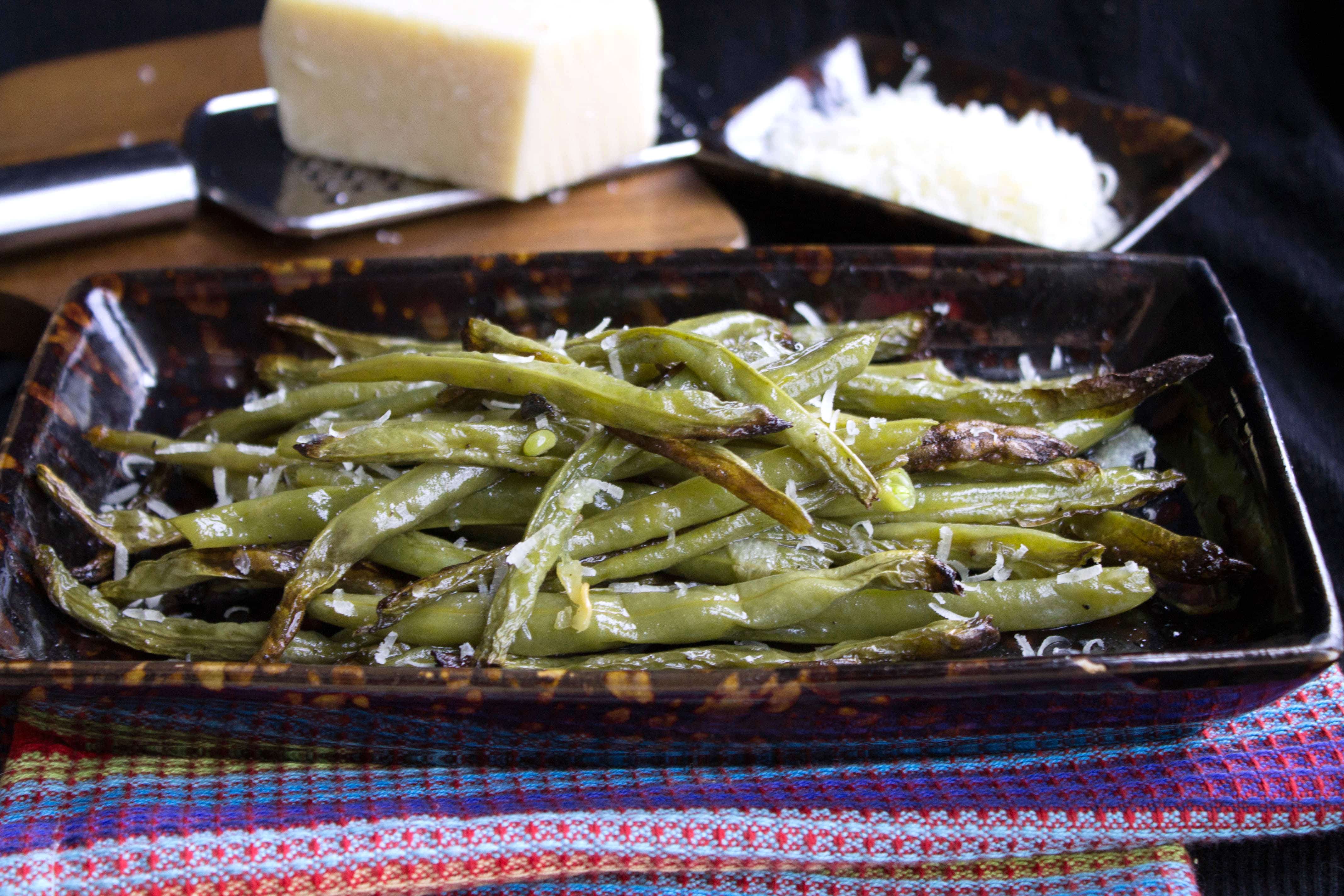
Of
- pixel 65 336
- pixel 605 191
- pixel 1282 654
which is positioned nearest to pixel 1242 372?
pixel 1282 654

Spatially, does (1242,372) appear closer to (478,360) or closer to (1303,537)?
(1303,537)

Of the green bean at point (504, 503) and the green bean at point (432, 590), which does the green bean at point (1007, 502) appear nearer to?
the green bean at point (504, 503)

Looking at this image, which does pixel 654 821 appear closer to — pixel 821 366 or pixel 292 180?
pixel 821 366

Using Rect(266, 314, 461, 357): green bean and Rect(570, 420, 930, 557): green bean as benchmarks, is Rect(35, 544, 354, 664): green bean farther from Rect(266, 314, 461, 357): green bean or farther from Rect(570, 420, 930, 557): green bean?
Rect(266, 314, 461, 357): green bean

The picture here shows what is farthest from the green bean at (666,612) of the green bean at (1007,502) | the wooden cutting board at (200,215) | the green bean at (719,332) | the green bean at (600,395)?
the wooden cutting board at (200,215)

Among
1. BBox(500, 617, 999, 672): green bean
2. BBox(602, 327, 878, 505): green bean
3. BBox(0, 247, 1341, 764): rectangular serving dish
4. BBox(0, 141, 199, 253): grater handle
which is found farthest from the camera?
BBox(0, 141, 199, 253): grater handle

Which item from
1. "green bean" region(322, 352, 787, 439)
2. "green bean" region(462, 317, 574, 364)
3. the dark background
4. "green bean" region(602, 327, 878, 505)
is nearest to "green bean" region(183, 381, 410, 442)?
"green bean" region(322, 352, 787, 439)
